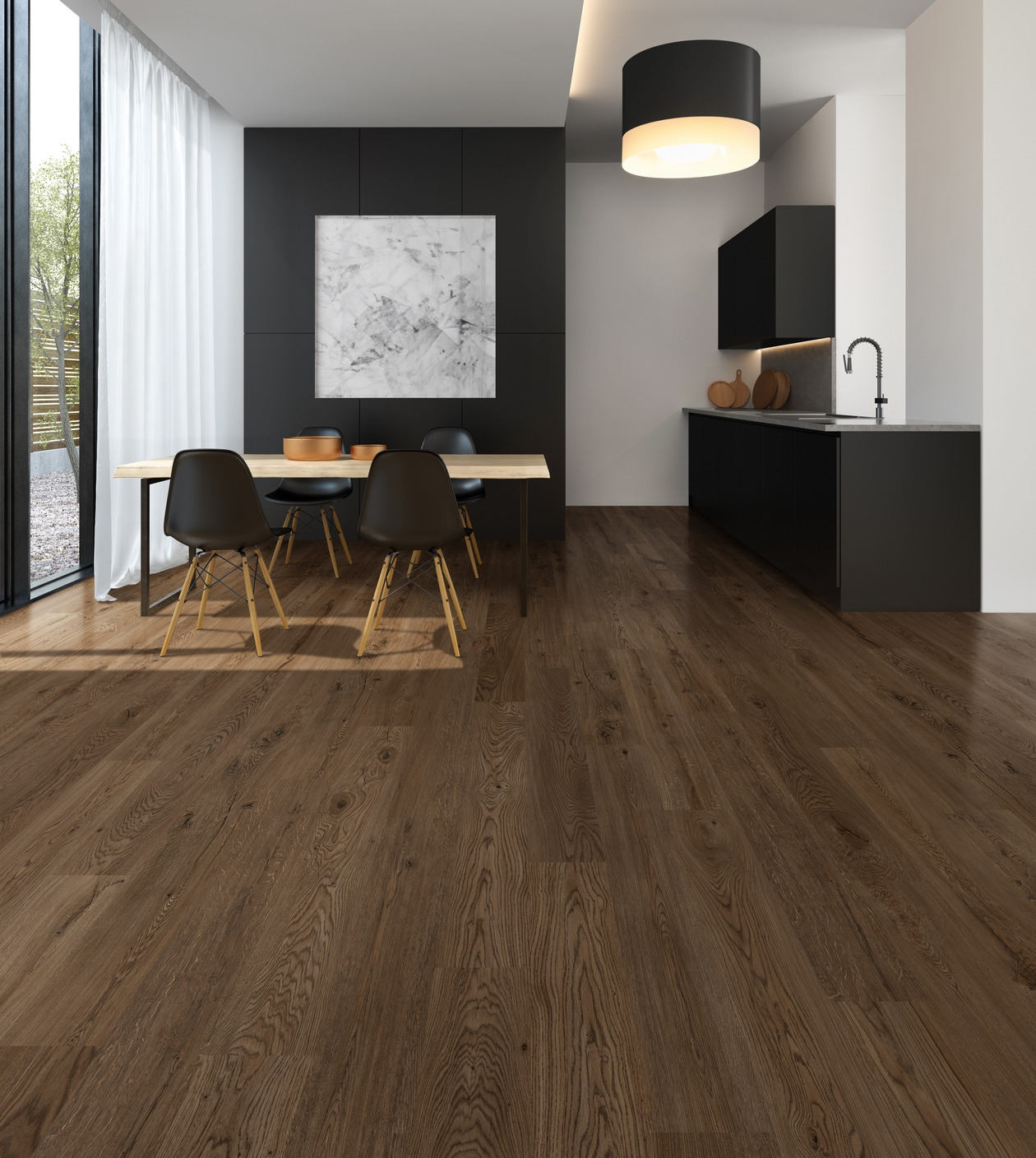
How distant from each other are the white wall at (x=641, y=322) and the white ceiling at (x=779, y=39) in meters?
1.57

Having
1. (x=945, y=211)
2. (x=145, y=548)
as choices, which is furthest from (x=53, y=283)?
(x=945, y=211)

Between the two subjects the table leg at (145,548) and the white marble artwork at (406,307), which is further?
the white marble artwork at (406,307)

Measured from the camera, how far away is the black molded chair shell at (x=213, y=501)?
4016 mm

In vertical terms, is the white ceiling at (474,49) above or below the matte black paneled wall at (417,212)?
above

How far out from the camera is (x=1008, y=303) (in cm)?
448

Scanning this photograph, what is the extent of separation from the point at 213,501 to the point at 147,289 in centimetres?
234

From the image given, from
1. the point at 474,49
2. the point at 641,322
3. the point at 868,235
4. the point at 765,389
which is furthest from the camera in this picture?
the point at 641,322

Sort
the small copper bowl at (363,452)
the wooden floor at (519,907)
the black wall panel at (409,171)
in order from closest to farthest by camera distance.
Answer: the wooden floor at (519,907) → the small copper bowl at (363,452) → the black wall panel at (409,171)

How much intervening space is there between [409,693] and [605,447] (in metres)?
5.93

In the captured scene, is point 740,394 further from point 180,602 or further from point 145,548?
point 180,602

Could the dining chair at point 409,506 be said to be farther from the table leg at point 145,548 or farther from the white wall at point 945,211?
the white wall at point 945,211

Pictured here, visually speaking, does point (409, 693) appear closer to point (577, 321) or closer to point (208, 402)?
point (208, 402)

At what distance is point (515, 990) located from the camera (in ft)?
5.45

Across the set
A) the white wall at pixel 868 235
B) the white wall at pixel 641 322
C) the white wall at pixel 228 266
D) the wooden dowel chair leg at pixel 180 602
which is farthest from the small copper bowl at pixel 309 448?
the white wall at pixel 641 322
